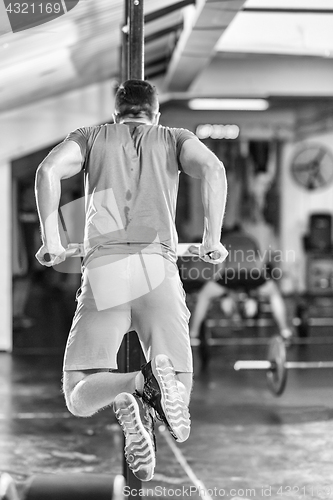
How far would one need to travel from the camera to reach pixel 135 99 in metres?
2.21

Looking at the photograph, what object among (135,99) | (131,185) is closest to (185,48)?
(135,99)

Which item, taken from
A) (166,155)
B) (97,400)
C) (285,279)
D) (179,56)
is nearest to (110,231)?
(166,155)

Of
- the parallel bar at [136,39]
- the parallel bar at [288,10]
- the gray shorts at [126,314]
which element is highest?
the parallel bar at [288,10]

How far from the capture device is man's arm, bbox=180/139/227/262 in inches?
80.4

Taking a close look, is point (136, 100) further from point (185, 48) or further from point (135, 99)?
point (185, 48)

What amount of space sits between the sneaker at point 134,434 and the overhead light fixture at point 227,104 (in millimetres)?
6629

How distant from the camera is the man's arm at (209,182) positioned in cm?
204

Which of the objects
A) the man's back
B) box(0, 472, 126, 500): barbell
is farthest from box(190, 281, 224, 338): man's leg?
the man's back

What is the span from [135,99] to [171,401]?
897 mm

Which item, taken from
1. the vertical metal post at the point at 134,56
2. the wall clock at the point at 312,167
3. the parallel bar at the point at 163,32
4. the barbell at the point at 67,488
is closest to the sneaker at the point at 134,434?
the barbell at the point at 67,488

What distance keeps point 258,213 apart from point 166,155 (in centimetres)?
759

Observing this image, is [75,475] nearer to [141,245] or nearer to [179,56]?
[141,245]

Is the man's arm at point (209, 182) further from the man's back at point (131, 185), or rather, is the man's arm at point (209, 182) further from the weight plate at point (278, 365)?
the weight plate at point (278, 365)

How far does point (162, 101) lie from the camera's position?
8.29 meters
